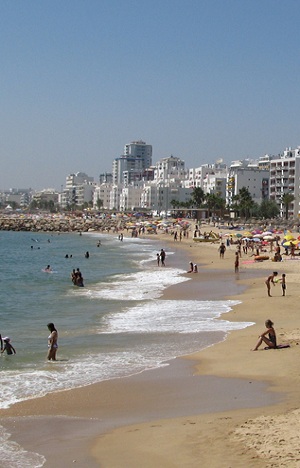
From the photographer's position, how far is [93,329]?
19.3 meters

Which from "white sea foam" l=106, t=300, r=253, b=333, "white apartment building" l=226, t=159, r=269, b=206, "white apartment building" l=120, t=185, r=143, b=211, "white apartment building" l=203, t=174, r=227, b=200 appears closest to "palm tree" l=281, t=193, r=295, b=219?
"white apartment building" l=226, t=159, r=269, b=206

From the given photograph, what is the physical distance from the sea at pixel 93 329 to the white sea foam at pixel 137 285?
0.04 meters

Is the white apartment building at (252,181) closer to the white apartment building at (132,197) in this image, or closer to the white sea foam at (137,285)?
the white apartment building at (132,197)

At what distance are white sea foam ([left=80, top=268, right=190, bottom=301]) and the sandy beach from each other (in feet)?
36.6

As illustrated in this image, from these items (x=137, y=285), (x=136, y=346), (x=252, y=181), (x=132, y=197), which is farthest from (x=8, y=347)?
(x=132, y=197)

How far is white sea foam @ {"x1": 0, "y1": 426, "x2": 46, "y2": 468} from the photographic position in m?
8.52

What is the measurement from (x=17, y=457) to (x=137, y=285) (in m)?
22.9

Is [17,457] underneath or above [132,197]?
underneath

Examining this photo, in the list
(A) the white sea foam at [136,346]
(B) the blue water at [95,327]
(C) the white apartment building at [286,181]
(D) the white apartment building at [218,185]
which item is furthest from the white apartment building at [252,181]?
(A) the white sea foam at [136,346]

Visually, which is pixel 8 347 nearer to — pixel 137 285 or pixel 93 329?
pixel 93 329

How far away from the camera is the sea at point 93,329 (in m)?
13.2

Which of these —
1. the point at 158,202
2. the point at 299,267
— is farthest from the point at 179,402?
the point at 158,202

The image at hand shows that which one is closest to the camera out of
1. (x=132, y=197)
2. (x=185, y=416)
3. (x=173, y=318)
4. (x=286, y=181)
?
(x=185, y=416)

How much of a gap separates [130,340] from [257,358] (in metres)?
4.16
